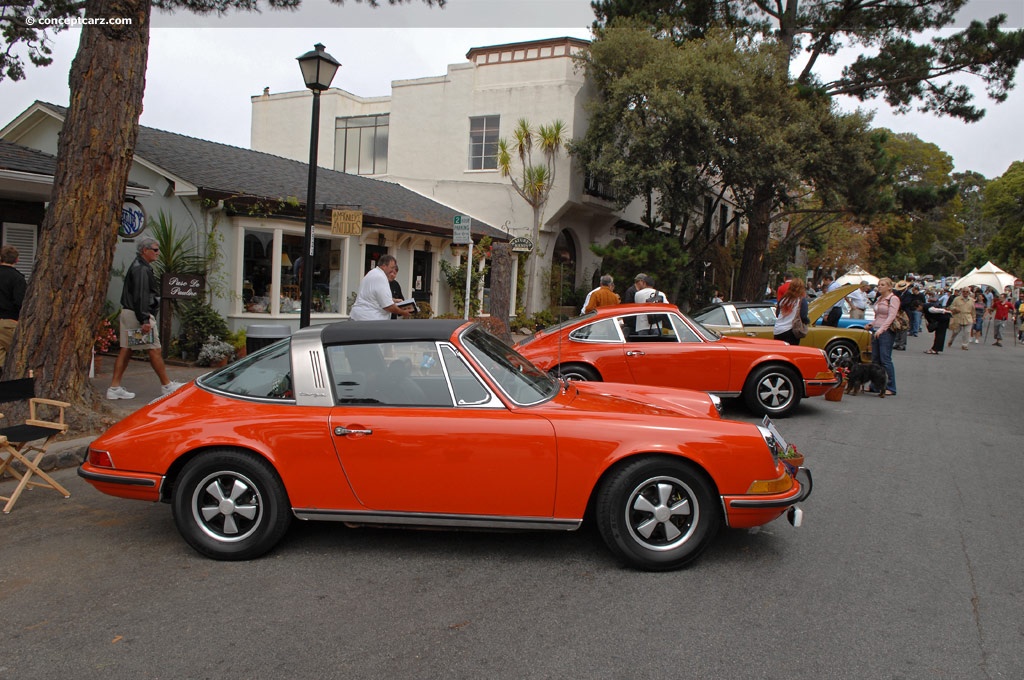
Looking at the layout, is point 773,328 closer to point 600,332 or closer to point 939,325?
point 600,332

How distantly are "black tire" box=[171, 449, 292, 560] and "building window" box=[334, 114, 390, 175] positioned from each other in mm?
20984

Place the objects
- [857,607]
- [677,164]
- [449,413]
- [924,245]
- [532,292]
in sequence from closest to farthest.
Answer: [857,607] < [449,413] < [677,164] < [532,292] < [924,245]

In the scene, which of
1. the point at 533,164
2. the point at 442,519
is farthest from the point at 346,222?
the point at 533,164

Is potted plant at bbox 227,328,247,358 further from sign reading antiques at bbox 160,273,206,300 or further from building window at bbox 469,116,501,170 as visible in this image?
building window at bbox 469,116,501,170

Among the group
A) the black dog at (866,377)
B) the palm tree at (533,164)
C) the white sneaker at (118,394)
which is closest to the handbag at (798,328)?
the black dog at (866,377)

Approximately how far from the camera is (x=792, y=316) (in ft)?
33.8

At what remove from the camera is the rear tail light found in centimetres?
421

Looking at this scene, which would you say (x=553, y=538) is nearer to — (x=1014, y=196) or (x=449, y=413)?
(x=449, y=413)

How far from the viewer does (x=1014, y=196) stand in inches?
1718

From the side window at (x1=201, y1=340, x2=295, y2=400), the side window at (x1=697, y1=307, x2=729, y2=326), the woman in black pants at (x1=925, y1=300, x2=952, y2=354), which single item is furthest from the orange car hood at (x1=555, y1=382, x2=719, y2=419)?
the woman in black pants at (x1=925, y1=300, x2=952, y2=354)

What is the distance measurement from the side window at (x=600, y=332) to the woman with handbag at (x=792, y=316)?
3.02m

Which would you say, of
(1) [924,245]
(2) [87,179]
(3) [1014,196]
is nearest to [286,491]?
(2) [87,179]

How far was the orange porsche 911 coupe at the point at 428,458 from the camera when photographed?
3.98 meters

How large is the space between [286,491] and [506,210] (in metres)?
18.6
